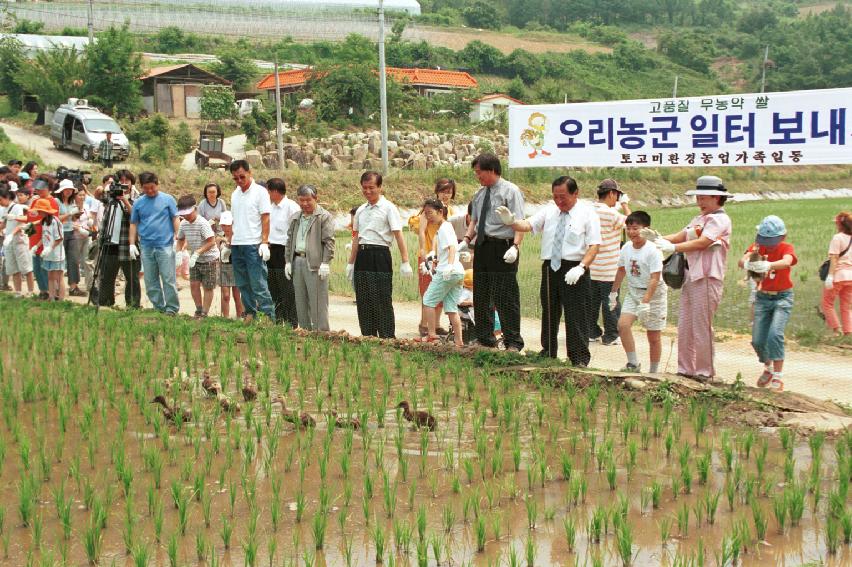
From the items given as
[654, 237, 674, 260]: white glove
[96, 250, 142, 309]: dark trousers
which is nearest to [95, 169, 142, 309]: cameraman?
[96, 250, 142, 309]: dark trousers

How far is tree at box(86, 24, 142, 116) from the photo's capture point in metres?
39.8

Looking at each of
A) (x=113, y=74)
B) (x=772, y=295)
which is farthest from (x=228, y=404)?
(x=113, y=74)

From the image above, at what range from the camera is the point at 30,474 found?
206 inches

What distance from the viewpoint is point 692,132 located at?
34.4ft

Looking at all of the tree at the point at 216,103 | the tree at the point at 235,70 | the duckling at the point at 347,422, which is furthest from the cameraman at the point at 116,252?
the tree at the point at 235,70

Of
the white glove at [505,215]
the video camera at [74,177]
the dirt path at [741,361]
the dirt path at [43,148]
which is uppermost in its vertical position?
the dirt path at [43,148]

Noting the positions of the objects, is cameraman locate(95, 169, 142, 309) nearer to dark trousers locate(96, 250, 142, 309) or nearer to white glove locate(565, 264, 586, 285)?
dark trousers locate(96, 250, 142, 309)

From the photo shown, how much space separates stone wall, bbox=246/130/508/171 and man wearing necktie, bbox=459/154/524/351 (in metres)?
26.5

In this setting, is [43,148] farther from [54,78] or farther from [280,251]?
[280,251]

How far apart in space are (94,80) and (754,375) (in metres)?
36.7

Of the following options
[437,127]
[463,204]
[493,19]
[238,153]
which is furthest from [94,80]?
[493,19]

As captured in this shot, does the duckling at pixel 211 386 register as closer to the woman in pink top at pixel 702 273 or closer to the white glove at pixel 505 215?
the white glove at pixel 505 215

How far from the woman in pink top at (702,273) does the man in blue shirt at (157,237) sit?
5.47 m

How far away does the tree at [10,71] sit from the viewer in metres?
42.9
